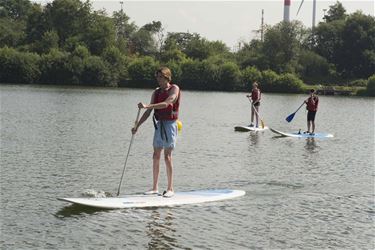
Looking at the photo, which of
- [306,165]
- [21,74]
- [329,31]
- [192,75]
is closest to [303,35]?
[329,31]

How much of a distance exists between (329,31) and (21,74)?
194 ft

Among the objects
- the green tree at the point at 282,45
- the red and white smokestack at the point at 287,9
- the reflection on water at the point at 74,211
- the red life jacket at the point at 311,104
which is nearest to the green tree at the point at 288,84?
the green tree at the point at 282,45

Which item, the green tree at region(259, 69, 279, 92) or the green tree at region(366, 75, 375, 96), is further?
the green tree at region(259, 69, 279, 92)

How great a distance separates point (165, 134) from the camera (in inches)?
486

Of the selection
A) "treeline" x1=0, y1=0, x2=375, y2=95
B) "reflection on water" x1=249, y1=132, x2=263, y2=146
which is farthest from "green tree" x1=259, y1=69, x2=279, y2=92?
"reflection on water" x1=249, y1=132, x2=263, y2=146

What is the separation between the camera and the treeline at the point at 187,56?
3903 inches

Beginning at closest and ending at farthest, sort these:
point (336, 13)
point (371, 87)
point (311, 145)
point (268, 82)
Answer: point (311, 145), point (371, 87), point (268, 82), point (336, 13)

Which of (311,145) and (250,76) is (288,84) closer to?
(250,76)

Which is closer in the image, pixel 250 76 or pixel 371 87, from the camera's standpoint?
pixel 371 87

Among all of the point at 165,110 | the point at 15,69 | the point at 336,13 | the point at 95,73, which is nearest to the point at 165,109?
the point at 165,110

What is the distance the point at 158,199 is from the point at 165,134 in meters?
1.28

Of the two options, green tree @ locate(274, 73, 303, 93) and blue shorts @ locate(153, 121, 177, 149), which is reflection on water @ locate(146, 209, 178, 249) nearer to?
blue shorts @ locate(153, 121, 177, 149)

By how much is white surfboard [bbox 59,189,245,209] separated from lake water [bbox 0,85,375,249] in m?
0.17

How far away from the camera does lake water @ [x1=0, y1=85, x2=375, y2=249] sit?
34.3ft
